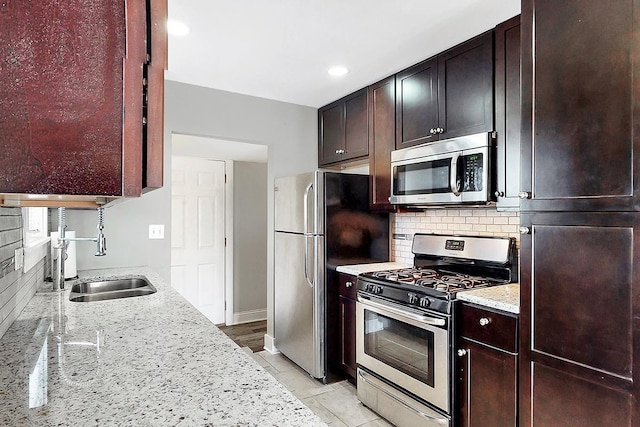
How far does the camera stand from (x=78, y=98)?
0.94ft

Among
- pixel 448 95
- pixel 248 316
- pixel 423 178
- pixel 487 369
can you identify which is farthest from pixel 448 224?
pixel 248 316

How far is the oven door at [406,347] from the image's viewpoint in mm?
1974

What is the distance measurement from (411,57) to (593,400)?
2.10 m

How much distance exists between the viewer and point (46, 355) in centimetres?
106

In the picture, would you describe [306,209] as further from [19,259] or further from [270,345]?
[19,259]

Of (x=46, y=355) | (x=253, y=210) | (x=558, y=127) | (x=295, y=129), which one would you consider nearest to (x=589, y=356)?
(x=558, y=127)

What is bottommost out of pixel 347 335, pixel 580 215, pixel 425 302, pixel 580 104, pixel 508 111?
pixel 347 335

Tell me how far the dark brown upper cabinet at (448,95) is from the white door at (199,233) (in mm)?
2505

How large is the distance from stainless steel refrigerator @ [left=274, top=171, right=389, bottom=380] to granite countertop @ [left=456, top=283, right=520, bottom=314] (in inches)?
46.1

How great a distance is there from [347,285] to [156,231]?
5.06 ft

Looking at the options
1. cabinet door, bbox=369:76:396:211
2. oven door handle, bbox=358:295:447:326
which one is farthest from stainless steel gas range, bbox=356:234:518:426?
cabinet door, bbox=369:76:396:211

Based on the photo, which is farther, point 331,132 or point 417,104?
point 331,132

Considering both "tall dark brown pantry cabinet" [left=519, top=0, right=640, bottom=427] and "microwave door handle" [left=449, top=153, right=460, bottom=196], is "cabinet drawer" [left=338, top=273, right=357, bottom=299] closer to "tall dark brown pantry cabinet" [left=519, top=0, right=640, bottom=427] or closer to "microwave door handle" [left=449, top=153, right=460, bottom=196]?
"microwave door handle" [left=449, top=153, right=460, bottom=196]

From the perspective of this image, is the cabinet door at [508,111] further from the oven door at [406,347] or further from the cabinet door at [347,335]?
the cabinet door at [347,335]
